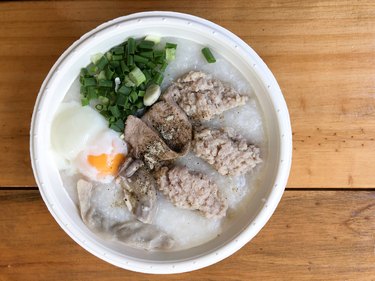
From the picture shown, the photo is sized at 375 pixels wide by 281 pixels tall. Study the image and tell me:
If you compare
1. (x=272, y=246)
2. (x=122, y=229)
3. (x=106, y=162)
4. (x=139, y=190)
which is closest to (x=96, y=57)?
(x=106, y=162)

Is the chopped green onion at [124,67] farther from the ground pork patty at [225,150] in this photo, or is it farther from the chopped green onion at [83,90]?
the ground pork patty at [225,150]

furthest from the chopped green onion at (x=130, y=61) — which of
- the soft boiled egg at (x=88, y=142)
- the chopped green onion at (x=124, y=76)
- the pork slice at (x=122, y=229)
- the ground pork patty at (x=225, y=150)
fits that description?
the pork slice at (x=122, y=229)

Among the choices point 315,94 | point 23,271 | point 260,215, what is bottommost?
point 23,271

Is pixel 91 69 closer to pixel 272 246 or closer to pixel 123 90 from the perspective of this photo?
pixel 123 90

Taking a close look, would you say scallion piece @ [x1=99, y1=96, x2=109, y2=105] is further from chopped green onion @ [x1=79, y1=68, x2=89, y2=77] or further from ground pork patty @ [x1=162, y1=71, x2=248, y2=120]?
ground pork patty @ [x1=162, y1=71, x2=248, y2=120]

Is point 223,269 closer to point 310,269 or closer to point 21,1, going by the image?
point 310,269

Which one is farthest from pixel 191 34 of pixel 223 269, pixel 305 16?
pixel 223 269
